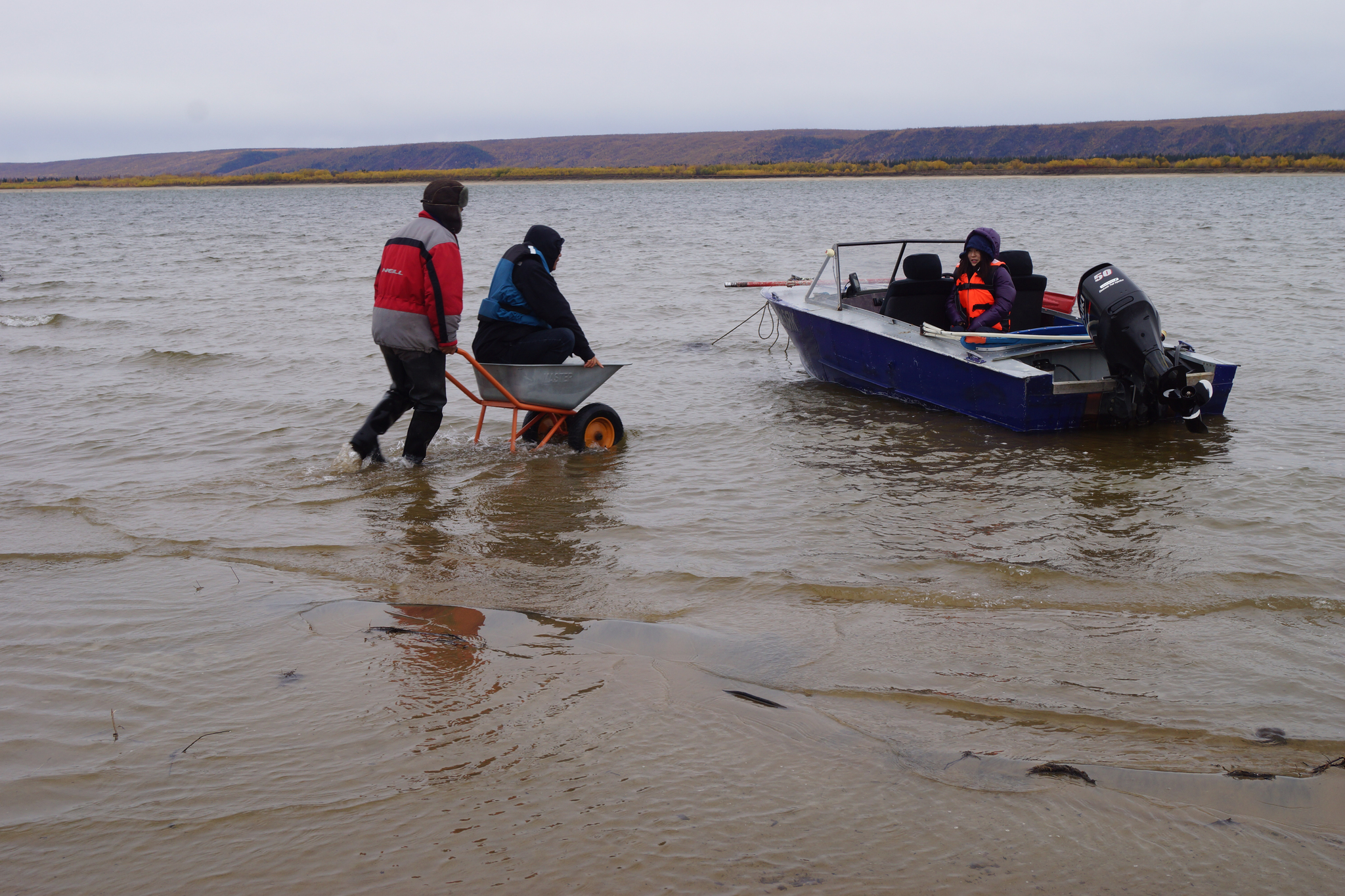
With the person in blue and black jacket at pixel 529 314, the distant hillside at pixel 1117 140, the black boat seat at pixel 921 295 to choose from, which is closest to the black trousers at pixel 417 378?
the person in blue and black jacket at pixel 529 314

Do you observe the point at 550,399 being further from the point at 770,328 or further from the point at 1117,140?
the point at 1117,140

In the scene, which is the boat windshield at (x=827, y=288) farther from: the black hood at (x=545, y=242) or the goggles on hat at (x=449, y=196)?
the goggles on hat at (x=449, y=196)

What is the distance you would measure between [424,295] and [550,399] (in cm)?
129

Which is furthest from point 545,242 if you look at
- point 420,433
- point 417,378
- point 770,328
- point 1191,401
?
point 770,328

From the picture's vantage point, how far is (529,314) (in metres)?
6.54

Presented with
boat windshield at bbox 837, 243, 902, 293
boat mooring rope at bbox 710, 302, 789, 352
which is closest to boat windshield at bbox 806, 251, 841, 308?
boat windshield at bbox 837, 243, 902, 293

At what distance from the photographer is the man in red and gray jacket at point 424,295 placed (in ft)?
18.9

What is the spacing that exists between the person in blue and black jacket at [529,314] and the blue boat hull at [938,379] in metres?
2.96

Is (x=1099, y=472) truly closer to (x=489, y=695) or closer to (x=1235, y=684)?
(x=1235, y=684)

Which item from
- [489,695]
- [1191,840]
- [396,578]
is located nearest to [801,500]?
[396,578]

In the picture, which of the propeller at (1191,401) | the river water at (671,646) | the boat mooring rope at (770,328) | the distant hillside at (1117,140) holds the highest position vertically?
the distant hillside at (1117,140)

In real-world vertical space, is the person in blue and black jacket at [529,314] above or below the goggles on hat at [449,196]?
below

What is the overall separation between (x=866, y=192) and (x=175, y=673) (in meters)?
70.3

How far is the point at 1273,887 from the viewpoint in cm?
228
